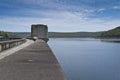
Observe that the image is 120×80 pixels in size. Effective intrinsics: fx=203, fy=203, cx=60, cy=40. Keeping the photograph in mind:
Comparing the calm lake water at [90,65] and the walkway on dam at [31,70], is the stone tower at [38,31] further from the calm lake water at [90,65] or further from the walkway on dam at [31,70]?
the walkway on dam at [31,70]

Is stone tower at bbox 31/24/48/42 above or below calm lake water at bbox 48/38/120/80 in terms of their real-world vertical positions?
above

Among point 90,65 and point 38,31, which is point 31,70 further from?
point 38,31

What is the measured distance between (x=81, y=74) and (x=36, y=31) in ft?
321

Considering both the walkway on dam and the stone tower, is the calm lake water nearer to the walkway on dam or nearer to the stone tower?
the walkway on dam

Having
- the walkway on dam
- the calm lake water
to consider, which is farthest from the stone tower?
the walkway on dam

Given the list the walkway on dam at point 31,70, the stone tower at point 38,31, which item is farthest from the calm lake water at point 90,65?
the stone tower at point 38,31

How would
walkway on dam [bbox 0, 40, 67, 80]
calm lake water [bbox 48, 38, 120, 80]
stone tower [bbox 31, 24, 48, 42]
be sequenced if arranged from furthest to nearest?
stone tower [bbox 31, 24, 48, 42] → calm lake water [bbox 48, 38, 120, 80] → walkway on dam [bbox 0, 40, 67, 80]

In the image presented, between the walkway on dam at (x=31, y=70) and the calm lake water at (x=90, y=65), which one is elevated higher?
the walkway on dam at (x=31, y=70)

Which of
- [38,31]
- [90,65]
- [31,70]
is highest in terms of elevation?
[38,31]

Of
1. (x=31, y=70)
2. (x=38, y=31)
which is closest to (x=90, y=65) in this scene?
(x=31, y=70)

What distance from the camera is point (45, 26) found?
126062mm

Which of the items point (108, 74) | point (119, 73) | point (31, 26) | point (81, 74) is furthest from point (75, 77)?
point (31, 26)

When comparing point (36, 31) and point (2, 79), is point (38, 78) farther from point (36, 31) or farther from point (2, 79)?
point (36, 31)

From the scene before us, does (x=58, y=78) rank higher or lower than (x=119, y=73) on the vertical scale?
higher
